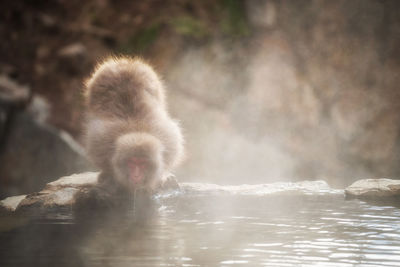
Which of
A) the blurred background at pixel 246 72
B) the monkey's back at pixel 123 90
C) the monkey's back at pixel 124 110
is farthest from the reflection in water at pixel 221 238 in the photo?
the blurred background at pixel 246 72

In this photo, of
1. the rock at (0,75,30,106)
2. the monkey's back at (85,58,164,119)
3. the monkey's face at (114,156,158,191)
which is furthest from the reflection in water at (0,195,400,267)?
the rock at (0,75,30,106)

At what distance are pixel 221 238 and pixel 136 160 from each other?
174 cm

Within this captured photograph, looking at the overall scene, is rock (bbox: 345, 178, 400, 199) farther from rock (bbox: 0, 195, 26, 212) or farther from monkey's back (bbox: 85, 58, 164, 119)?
rock (bbox: 0, 195, 26, 212)

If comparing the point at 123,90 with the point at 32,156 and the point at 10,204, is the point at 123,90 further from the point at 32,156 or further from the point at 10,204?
the point at 10,204

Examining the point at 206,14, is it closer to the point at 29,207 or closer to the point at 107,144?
the point at 107,144

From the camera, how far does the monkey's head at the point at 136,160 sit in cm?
504

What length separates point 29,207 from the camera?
4.79 meters

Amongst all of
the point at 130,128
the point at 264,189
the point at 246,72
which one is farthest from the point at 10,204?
the point at 246,72

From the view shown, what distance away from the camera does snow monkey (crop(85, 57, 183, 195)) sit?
5.09 m

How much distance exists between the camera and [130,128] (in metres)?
5.38

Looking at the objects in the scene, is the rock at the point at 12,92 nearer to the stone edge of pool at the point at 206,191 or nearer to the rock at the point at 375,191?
the stone edge of pool at the point at 206,191

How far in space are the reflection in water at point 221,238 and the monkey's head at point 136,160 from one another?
0.39m

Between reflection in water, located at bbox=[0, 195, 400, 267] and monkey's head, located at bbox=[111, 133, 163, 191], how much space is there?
15.2 inches

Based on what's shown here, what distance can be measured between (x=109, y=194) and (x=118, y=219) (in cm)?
73
